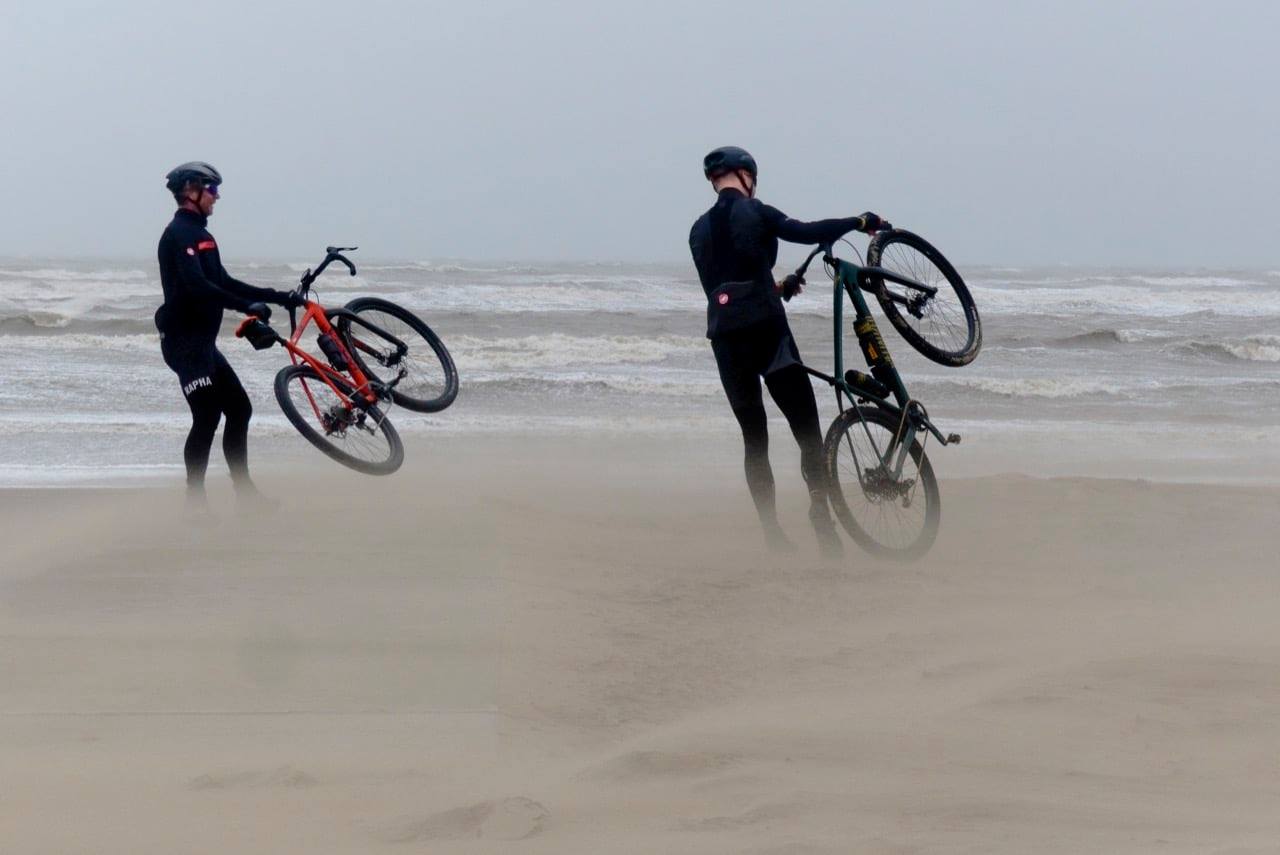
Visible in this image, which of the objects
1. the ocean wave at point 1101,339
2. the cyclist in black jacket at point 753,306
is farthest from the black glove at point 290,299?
the ocean wave at point 1101,339

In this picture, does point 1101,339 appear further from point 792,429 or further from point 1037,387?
point 792,429

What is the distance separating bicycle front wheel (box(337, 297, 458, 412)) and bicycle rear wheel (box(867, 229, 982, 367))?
8.12 ft

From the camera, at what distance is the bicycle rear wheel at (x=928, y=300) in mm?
5941

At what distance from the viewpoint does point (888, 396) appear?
5895 mm

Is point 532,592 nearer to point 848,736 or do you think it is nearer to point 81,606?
point 81,606

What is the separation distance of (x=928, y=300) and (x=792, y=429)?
90 cm

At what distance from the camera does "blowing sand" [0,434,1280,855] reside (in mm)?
2789

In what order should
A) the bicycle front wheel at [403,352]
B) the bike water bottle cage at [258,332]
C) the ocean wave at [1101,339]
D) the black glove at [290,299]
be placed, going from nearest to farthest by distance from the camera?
the bike water bottle cage at [258,332]
the black glove at [290,299]
the bicycle front wheel at [403,352]
the ocean wave at [1101,339]

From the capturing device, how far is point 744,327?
5.65 meters

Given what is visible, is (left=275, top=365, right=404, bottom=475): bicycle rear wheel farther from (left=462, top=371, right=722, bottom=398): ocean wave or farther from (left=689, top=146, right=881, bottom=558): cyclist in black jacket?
(left=462, top=371, right=722, bottom=398): ocean wave

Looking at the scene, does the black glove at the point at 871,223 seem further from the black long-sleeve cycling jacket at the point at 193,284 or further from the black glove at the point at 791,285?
the black long-sleeve cycling jacket at the point at 193,284

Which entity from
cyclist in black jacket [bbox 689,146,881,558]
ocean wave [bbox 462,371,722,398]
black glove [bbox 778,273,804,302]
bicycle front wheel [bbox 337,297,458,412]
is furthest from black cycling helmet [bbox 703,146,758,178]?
ocean wave [bbox 462,371,722,398]

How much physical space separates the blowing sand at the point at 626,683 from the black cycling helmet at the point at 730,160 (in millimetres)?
1592

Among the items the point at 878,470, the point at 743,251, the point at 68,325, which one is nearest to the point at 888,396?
the point at 878,470
